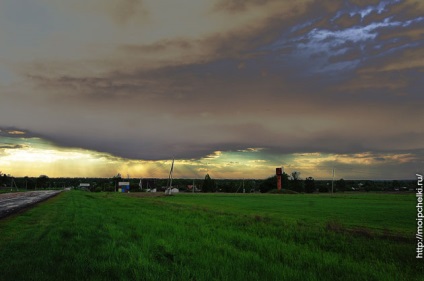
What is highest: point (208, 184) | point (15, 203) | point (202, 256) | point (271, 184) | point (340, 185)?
point (202, 256)

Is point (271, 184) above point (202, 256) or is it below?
below

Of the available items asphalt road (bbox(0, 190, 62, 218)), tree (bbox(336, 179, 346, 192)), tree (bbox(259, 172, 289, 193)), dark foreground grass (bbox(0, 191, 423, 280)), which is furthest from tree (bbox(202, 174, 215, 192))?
dark foreground grass (bbox(0, 191, 423, 280))

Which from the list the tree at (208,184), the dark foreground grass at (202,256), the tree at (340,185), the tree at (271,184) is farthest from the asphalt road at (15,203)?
the tree at (340,185)

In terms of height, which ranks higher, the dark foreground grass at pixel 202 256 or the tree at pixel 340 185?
the dark foreground grass at pixel 202 256

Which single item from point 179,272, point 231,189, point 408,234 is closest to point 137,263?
point 179,272

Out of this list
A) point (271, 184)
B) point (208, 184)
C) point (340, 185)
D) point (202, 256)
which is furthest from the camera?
point (208, 184)

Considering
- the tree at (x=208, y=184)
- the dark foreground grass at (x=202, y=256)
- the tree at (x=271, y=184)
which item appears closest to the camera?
the dark foreground grass at (x=202, y=256)

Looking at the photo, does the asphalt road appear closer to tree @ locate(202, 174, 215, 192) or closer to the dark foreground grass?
the dark foreground grass

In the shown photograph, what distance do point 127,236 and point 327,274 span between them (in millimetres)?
10685

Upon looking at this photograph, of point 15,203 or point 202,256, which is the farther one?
point 15,203

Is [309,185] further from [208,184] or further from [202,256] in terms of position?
[202,256]

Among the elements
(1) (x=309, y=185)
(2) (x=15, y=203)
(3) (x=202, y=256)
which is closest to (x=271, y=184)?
(1) (x=309, y=185)

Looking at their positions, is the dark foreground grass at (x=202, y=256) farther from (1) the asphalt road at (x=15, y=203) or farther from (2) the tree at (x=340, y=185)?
(2) the tree at (x=340, y=185)

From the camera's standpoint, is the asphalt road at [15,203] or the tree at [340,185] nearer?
the asphalt road at [15,203]
